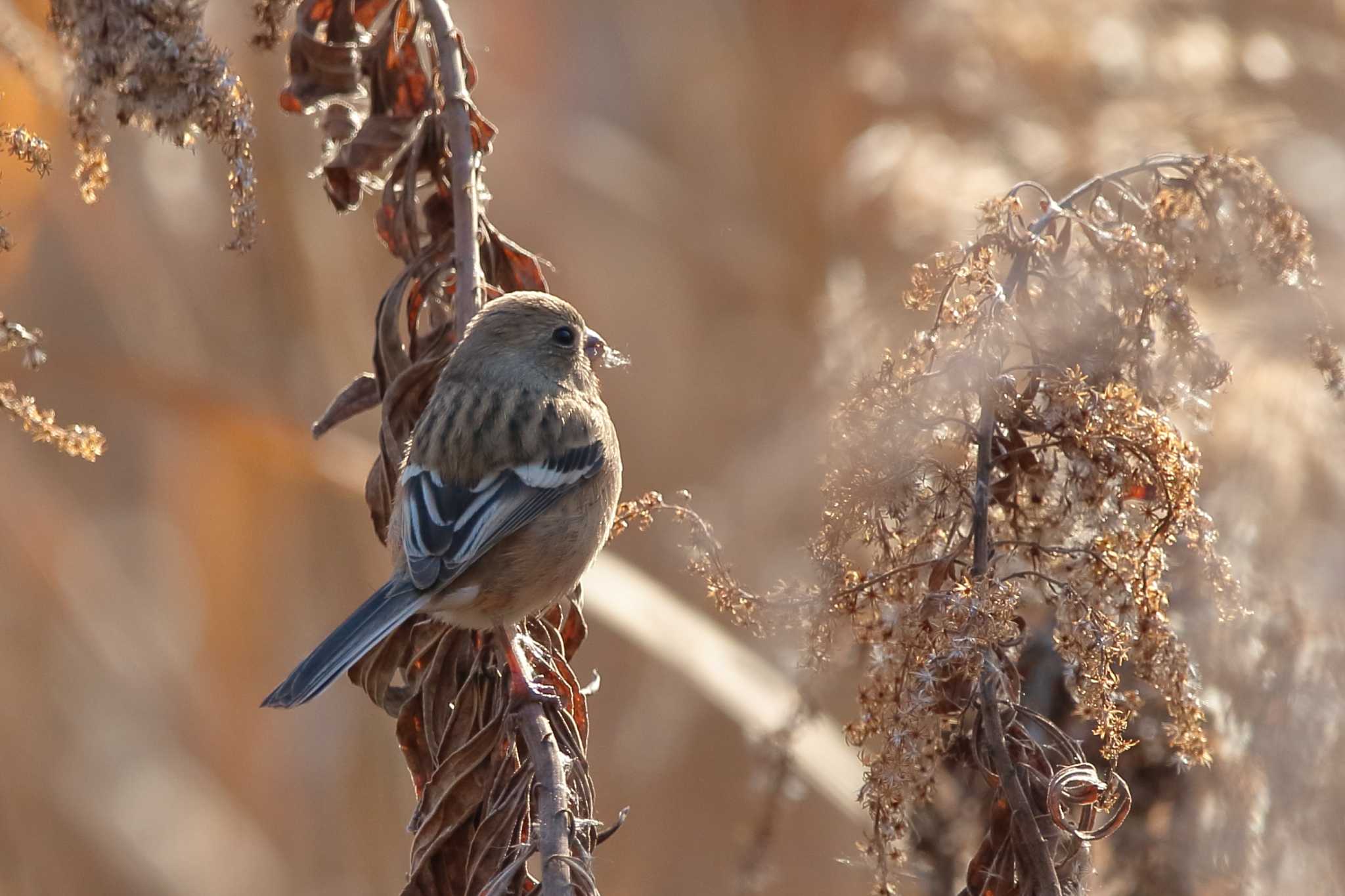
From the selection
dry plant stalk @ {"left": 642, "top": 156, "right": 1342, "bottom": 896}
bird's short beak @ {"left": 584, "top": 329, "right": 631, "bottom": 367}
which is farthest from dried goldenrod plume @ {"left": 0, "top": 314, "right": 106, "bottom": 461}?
bird's short beak @ {"left": 584, "top": 329, "right": 631, "bottom": 367}

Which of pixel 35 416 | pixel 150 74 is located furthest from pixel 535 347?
pixel 35 416

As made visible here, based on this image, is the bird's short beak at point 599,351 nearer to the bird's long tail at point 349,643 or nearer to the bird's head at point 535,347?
the bird's head at point 535,347

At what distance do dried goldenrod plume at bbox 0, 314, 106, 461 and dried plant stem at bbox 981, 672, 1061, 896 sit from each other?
110 cm

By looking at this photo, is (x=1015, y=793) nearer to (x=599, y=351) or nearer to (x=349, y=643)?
(x=349, y=643)

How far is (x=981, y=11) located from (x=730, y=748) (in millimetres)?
2476

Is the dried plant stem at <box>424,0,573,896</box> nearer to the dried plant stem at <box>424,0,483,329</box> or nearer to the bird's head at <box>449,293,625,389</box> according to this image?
the dried plant stem at <box>424,0,483,329</box>

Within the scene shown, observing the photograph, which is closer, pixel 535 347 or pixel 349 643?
pixel 349 643

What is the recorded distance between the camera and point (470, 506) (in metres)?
2.61

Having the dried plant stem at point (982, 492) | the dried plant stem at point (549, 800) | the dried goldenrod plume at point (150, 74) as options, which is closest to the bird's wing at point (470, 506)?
the dried plant stem at point (549, 800)

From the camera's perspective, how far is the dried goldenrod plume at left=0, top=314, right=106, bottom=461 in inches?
60.8

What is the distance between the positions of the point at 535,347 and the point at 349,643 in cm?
97

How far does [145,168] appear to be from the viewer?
13.1 feet

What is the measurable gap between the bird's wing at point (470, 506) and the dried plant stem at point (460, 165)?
0.56m

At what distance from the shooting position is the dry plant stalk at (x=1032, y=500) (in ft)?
4.62
